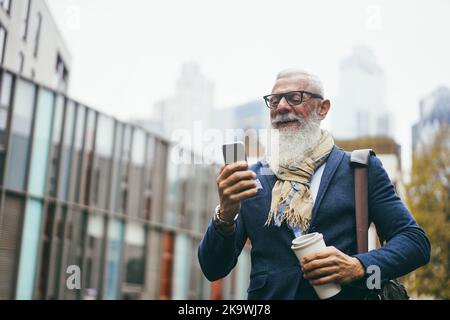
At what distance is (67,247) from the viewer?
18.2 meters

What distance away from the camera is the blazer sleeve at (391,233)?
2139 millimetres

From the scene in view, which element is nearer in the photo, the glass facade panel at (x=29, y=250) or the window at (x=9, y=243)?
the window at (x=9, y=243)

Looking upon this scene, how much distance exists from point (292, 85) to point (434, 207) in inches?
590

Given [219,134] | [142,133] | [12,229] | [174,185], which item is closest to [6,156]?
[12,229]

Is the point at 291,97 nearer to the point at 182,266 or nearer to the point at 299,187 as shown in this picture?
the point at 299,187

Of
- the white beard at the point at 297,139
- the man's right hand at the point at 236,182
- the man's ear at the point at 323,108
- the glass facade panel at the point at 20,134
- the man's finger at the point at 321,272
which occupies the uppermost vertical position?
the glass facade panel at the point at 20,134

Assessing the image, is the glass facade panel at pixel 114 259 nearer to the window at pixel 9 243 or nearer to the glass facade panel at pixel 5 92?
the window at pixel 9 243

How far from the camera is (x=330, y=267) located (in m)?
2.02

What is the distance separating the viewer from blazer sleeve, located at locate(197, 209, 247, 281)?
7.38ft

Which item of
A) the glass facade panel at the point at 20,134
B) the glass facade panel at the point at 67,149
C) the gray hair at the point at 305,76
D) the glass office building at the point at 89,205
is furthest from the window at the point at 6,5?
the glass facade panel at the point at 67,149

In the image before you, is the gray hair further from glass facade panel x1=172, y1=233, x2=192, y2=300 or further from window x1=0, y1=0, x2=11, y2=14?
glass facade panel x1=172, y1=233, x2=192, y2=300

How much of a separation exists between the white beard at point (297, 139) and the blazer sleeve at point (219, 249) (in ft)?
0.93

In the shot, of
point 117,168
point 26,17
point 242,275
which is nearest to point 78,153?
point 117,168

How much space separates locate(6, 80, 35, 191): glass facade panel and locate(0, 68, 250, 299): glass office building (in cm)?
3
